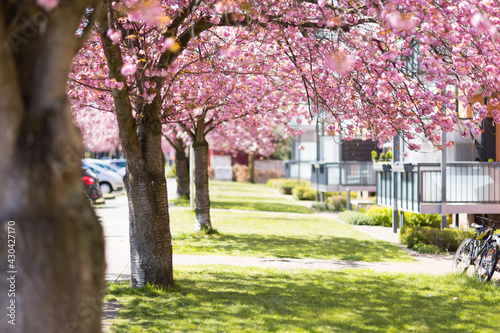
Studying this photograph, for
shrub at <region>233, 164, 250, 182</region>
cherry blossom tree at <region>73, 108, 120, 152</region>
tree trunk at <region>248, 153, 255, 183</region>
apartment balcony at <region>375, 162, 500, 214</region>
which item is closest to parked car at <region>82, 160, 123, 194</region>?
cherry blossom tree at <region>73, 108, 120, 152</region>

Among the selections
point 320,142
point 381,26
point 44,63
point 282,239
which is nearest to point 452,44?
point 381,26

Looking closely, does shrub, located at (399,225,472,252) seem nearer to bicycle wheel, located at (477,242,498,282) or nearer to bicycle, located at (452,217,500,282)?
bicycle, located at (452,217,500,282)

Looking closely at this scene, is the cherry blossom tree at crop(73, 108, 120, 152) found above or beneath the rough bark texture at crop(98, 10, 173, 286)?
above

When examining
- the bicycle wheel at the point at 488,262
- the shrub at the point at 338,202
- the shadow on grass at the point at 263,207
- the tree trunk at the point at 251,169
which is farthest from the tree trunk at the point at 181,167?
the tree trunk at the point at 251,169

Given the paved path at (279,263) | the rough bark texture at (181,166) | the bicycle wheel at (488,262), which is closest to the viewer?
the bicycle wheel at (488,262)

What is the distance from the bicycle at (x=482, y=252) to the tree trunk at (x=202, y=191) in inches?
319

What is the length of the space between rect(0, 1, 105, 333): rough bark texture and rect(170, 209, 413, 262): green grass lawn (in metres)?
10.3

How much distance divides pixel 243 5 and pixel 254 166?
5140 cm

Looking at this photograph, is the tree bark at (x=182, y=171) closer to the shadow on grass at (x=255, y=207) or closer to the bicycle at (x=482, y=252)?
the shadow on grass at (x=255, y=207)

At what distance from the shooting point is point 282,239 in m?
16.4

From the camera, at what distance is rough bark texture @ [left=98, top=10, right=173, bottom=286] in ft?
28.8

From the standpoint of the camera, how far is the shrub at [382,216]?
69.8ft

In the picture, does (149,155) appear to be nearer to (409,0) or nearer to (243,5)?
(243,5)

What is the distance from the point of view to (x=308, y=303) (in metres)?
8.40
